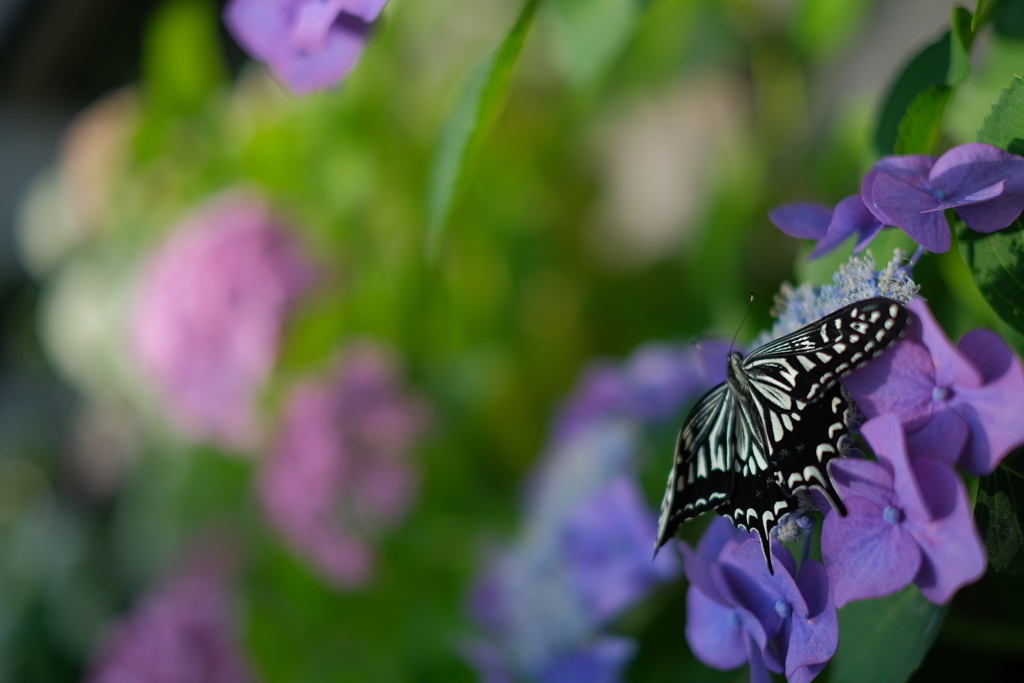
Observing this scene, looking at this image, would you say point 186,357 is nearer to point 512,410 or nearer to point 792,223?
point 512,410

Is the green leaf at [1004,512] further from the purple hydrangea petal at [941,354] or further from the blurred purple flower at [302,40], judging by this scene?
the blurred purple flower at [302,40]

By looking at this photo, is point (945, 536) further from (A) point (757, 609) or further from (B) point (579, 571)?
(B) point (579, 571)

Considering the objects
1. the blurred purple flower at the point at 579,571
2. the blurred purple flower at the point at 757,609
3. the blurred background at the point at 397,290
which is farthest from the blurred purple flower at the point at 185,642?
the blurred purple flower at the point at 757,609

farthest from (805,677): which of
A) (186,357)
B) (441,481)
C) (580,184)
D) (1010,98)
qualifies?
(580,184)

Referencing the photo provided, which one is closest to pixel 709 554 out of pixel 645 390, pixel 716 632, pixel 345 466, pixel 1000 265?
pixel 716 632

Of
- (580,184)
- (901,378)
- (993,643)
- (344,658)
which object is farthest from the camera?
(580,184)

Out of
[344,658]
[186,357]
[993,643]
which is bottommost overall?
[344,658]
